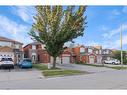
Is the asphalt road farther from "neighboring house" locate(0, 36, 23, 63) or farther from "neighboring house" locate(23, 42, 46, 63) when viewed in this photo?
"neighboring house" locate(23, 42, 46, 63)

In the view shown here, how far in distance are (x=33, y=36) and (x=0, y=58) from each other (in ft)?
16.8

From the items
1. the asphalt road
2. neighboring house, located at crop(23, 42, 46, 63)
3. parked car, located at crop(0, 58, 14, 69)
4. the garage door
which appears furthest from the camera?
the garage door

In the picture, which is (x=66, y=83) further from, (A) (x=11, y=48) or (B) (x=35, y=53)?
(B) (x=35, y=53)

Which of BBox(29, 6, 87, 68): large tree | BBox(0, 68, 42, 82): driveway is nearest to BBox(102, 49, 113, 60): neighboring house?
BBox(29, 6, 87, 68): large tree

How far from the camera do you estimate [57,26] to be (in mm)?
35281

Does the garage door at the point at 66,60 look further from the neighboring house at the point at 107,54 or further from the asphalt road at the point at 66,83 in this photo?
the asphalt road at the point at 66,83

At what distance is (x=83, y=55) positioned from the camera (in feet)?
231

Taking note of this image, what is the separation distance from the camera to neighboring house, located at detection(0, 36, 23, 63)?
42.5 metres

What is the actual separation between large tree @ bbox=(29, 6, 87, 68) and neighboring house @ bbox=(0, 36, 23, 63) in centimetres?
770

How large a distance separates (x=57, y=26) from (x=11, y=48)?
12.5 meters

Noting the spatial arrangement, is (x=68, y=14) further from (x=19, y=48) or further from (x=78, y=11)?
(x=19, y=48)

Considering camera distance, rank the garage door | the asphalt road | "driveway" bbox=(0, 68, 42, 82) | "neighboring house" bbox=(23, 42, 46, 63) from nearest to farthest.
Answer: the asphalt road, "driveway" bbox=(0, 68, 42, 82), "neighboring house" bbox=(23, 42, 46, 63), the garage door

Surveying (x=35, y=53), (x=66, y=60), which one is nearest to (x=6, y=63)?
(x=35, y=53)
